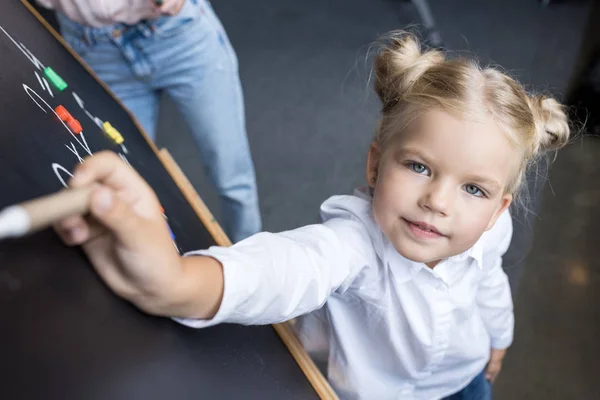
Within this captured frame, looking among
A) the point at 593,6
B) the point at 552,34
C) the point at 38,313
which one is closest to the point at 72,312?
the point at 38,313

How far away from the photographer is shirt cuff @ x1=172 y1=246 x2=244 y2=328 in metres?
0.52

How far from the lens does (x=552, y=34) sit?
2428mm

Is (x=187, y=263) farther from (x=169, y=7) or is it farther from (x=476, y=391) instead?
(x=476, y=391)

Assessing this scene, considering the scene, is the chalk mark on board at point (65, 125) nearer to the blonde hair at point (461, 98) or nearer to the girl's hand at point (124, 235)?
the girl's hand at point (124, 235)

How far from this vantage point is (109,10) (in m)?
0.93

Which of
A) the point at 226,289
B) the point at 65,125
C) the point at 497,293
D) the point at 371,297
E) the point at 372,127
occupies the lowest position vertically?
the point at 372,127

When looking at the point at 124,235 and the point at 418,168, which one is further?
the point at 418,168

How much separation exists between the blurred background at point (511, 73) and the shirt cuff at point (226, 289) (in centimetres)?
81

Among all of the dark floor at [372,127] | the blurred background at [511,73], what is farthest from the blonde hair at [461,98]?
the dark floor at [372,127]

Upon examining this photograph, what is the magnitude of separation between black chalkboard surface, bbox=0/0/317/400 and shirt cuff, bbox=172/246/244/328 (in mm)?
18

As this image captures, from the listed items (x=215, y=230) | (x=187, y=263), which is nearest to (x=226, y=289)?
(x=187, y=263)

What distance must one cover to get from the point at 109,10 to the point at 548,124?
2.05 feet

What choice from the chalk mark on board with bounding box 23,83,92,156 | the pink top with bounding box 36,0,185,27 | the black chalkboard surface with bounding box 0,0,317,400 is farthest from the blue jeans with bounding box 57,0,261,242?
the chalk mark on board with bounding box 23,83,92,156

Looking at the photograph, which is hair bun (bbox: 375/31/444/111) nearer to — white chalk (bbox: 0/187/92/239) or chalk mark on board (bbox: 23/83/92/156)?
chalk mark on board (bbox: 23/83/92/156)
